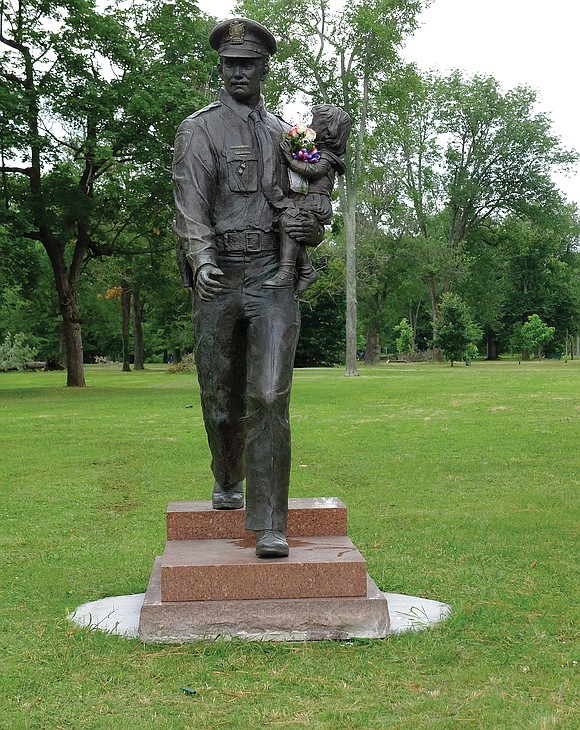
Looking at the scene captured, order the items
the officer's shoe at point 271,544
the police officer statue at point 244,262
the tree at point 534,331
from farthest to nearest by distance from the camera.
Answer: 1. the tree at point 534,331
2. the police officer statue at point 244,262
3. the officer's shoe at point 271,544

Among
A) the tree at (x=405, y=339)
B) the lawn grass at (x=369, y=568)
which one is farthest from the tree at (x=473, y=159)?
the lawn grass at (x=369, y=568)

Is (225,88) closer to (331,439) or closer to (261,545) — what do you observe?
(261,545)

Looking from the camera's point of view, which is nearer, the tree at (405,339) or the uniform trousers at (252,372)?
the uniform trousers at (252,372)

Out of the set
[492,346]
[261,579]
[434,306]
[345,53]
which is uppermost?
[345,53]

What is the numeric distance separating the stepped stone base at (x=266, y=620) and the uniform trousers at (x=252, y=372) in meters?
0.49

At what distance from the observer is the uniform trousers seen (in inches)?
213

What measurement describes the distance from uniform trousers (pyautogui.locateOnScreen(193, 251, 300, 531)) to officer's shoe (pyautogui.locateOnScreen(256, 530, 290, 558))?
48 mm

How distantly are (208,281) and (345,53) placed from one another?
3540cm

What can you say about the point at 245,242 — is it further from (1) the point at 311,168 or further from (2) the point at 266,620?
(2) the point at 266,620

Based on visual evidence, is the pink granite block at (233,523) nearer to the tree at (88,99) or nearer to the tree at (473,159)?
the tree at (88,99)

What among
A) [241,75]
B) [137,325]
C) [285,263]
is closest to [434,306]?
[137,325]

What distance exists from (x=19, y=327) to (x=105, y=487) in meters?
57.5

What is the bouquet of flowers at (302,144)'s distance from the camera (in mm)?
5535

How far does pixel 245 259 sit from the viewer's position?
562 cm
